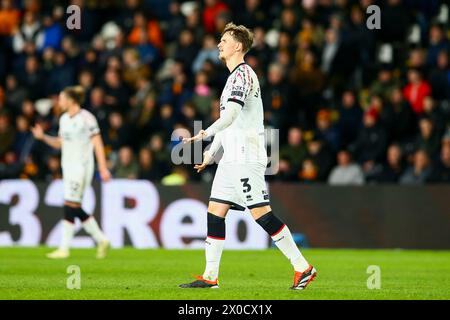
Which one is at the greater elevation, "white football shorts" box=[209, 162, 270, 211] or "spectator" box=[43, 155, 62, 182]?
"white football shorts" box=[209, 162, 270, 211]

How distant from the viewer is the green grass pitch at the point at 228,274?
405 inches

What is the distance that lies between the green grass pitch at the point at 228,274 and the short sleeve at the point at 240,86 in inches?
73.7

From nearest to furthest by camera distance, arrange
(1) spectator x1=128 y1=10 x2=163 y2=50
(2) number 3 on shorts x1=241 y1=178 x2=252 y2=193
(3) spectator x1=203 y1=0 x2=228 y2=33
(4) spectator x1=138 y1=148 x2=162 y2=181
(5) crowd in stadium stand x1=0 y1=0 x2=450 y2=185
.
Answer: (2) number 3 on shorts x1=241 y1=178 x2=252 y2=193
(5) crowd in stadium stand x1=0 y1=0 x2=450 y2=185
(4) spectator x1=138 y1=148 x2=162 y2=181
(3) spectator x1=203 y1=0 x2=228 y2=33
(1) spectator x1=128 y1=10 x2=163 y2=50

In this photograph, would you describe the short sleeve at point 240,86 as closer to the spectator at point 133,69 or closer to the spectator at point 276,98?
the spectator at point 276,98

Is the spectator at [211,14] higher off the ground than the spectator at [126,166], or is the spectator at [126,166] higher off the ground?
Result: the spectator at [211,14]

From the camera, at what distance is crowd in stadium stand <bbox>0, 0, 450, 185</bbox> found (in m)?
20.0

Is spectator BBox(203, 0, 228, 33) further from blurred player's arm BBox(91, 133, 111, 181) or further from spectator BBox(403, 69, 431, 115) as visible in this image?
blurred player's arm BBox(91, 133, 111, 181)

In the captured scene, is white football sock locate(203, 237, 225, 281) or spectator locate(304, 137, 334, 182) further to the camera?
spectator locate(304, 137, 334, 182)

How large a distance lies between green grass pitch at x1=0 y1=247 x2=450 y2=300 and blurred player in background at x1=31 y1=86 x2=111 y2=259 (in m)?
0.39

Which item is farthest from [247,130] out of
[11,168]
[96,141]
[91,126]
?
[11,168]

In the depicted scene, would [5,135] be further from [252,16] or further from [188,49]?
[252,16]

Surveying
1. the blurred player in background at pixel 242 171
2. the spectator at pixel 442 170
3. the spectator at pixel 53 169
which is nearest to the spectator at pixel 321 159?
the spectator at pixel 442 170

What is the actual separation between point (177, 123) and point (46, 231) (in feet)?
11.2

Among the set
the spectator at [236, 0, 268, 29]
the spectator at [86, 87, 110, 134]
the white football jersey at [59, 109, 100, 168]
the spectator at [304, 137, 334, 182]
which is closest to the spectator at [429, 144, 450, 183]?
the spectator at [304, 137, 334, 182]
